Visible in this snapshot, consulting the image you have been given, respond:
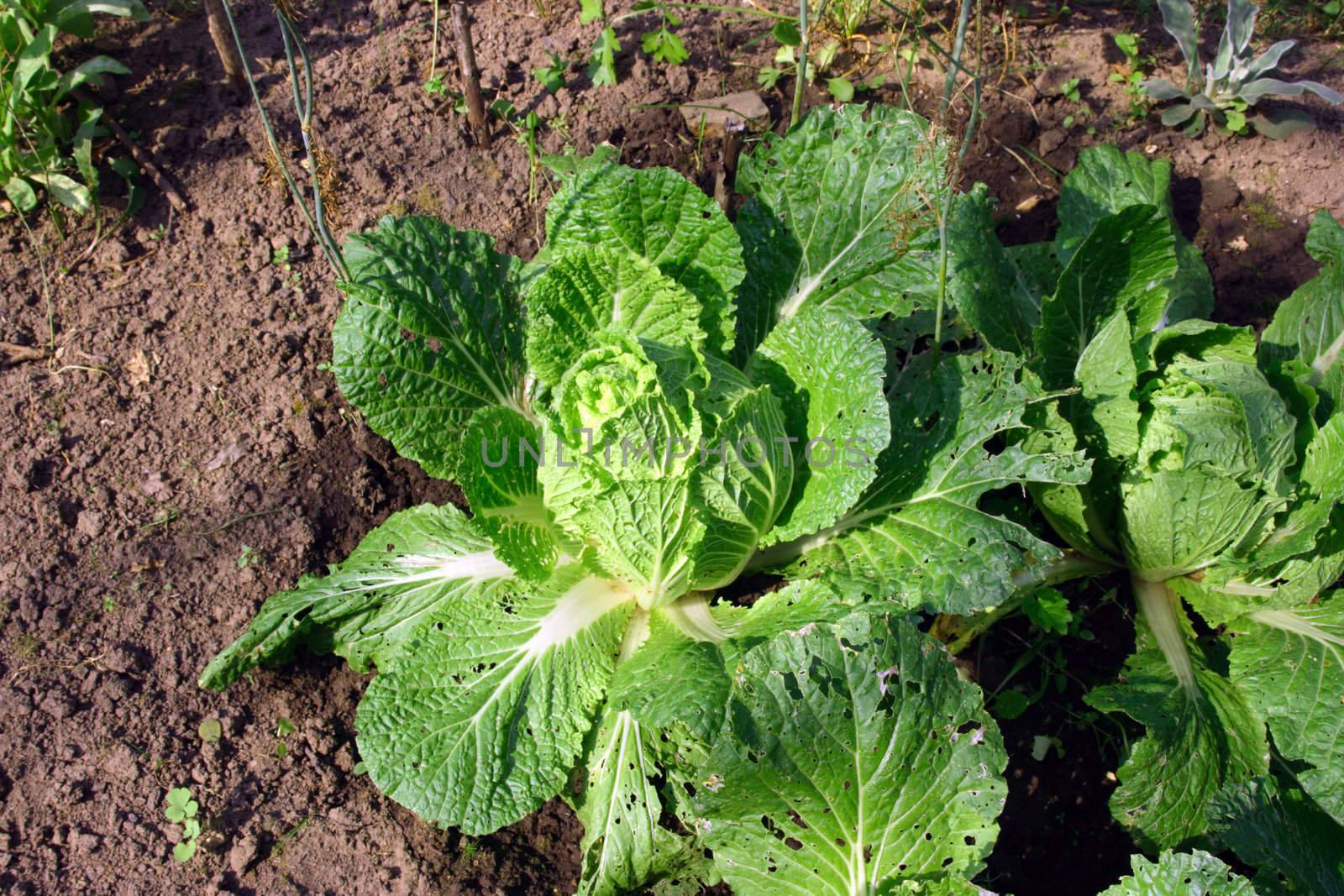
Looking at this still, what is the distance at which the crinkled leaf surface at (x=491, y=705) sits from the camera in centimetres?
249

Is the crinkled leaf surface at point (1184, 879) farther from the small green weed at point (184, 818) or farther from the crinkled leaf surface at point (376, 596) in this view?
the small green weed at point (184, 818)

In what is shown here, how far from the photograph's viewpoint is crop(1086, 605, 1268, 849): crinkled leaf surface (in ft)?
8.49

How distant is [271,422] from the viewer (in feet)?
11.1

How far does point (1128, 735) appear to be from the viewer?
117 inches

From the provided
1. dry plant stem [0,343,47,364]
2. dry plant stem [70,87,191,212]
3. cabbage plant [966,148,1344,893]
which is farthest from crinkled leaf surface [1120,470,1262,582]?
dry plant stem [0,343,47,364]

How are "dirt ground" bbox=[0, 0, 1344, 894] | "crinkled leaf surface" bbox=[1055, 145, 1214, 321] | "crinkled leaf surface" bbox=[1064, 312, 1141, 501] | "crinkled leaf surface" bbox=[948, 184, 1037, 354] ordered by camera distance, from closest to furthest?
1. "crinkled leaf surface" bbox=[1064, 312, 1141, 501]
2. "dirt ground" bbox=[0, 0, 1344, 894]
3. "crinkled leaf surface" bbox=[948, 184, 1037, 354]
4. "crinkled leaf surface" bbox=[1055, 145, 1214, 321]

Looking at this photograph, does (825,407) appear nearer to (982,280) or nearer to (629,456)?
(629,456)

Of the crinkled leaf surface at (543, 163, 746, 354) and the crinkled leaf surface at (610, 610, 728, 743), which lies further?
the crinkled leaf surface at (543, 163, 746, 354)

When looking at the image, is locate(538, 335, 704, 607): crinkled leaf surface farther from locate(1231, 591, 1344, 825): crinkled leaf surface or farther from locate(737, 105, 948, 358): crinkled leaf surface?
locate(1231, 591, 1344, 825): crinkled leaf surface

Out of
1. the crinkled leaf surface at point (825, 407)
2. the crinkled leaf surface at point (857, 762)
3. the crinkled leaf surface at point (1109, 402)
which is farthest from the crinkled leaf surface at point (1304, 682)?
the crinkled leaf surface at point (825, 407)

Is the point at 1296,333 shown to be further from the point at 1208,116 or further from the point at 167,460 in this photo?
the point at 167,460

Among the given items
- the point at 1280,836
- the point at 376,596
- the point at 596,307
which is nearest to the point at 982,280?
the point at 596,307

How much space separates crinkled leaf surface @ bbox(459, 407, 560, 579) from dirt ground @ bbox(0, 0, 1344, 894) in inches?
26.9

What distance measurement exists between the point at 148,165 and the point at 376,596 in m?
2.08
